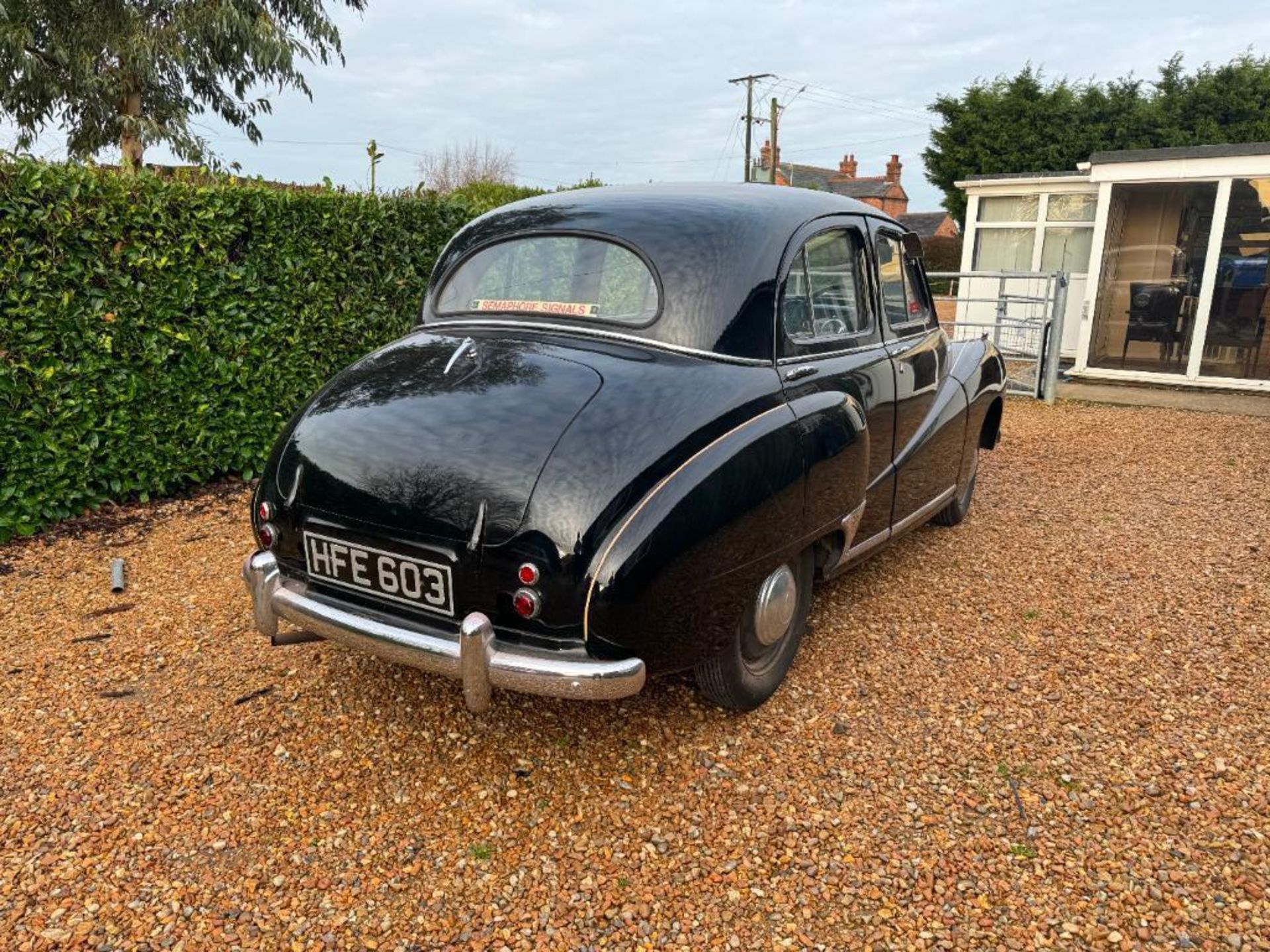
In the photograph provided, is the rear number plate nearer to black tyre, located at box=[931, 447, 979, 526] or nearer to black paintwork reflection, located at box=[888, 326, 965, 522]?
black paintwork reflection, located at box=[888, 326, 965, 522]

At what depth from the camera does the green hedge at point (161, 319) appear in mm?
4578

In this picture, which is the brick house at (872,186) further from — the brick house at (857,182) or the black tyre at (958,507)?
the black tyre at (958,507)

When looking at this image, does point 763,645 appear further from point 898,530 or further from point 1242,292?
point 1242,292

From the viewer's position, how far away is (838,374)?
3.36 metres

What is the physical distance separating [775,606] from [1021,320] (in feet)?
28.4

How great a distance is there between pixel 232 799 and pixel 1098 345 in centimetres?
1158

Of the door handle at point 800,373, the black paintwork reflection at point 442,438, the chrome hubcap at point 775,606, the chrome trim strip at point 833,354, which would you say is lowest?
the chrome hubcap at point 775,606

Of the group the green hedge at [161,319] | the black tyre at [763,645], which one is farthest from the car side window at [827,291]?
the green hedge at [161,319]

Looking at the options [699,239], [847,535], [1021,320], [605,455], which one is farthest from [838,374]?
[1021,320]

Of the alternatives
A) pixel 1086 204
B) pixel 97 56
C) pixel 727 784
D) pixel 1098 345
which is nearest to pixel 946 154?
pixel 1086 204

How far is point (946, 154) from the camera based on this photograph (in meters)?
30.5

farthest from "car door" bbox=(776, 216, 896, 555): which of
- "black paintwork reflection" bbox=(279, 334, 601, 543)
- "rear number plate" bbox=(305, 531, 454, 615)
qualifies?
"rear number plate" bbox=(305, 531, 454, 615)

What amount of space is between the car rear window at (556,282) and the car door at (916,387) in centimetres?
136

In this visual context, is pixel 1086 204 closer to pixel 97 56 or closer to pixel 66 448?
pixel 66 448
